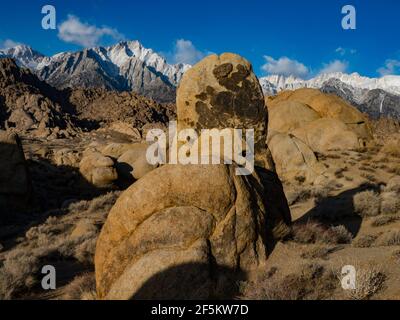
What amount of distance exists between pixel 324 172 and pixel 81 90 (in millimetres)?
145037

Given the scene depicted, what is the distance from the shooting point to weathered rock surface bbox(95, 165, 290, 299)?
23.8ft

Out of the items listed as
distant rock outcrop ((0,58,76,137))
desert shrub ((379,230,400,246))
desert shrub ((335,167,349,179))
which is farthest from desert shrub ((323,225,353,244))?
distant rock outcrop ((0,58,76,137))

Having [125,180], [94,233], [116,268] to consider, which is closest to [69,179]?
[125,180]

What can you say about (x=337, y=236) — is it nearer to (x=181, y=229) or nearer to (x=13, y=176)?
(x=181, y=229)

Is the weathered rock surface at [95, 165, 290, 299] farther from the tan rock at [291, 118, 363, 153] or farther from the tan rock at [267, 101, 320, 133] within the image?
the tan rock at [267, 101, 320, 133]

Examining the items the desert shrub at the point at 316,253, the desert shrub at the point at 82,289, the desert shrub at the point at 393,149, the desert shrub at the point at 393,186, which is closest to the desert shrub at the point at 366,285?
the desert shrub at the point at 316,253

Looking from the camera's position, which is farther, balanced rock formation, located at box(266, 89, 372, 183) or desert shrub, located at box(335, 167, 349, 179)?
balanced rock formation, located at box(266, 89, 372, 183)

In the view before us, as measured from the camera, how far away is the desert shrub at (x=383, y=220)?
13719 mm

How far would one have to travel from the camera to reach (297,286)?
22.5 feet

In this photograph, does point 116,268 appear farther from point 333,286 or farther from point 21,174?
point 21,174

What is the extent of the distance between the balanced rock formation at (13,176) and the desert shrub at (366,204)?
1641 centimetres

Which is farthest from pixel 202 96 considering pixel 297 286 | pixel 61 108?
pixel 61 108

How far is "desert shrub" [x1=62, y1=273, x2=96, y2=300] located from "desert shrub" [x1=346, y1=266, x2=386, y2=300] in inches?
185

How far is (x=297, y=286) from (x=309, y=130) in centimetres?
2715
